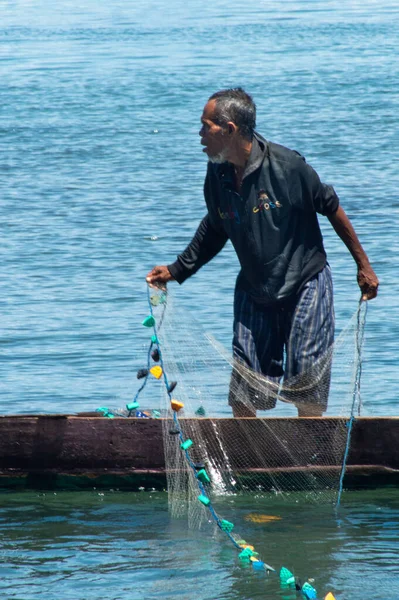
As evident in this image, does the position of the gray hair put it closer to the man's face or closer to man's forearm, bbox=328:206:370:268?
the man's face

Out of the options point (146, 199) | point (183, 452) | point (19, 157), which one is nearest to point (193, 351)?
point (183, 452)

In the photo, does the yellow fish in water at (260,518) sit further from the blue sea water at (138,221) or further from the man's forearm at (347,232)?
the man's forearm at (347,232)

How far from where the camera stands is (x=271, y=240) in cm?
577

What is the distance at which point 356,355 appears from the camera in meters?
5.99

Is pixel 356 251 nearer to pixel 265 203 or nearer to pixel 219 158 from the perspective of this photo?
pixel 265 203

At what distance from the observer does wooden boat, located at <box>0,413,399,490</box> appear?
232 inches

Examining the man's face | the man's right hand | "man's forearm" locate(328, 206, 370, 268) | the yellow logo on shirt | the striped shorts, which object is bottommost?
the striped shorts

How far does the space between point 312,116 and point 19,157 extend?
18.4ft

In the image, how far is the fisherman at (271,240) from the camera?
5.71m

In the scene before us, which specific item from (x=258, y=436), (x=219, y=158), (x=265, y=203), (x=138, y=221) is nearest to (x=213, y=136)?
(x=219, y=158)

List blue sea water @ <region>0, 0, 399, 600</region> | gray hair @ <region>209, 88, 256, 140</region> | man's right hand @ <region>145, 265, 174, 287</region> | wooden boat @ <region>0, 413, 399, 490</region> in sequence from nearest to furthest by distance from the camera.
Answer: blue sea water @ <region>0, 0, 399, 600</region> < gray hair @ <region>209, 88, 256, 140</region> < wooden boat @ <region>0, 413, 399, 490</region> < man's right hand @ <region>145, 265, 174, 287</region>

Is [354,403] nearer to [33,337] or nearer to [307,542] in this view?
[307,542]

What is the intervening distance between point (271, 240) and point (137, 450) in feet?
3.96

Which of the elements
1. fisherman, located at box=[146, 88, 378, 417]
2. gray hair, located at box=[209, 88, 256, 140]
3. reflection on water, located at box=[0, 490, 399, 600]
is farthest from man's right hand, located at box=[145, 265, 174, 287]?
reflection on water, located at box=[0, 490, 399, 600]
